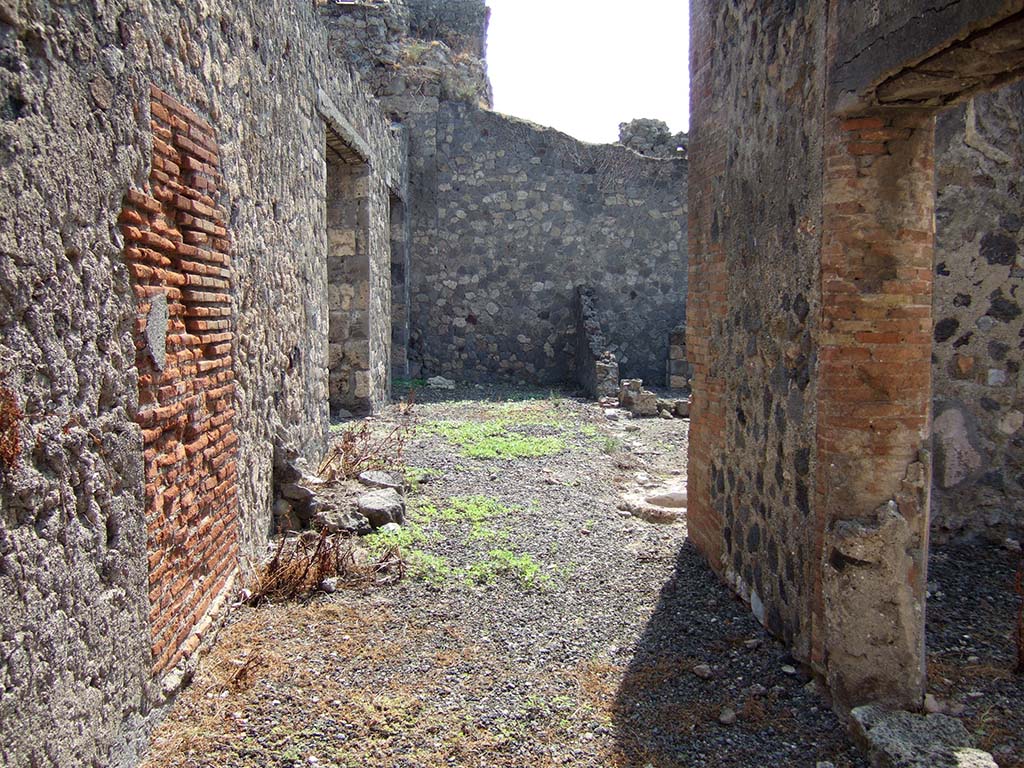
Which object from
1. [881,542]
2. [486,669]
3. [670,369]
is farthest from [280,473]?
[670,369]

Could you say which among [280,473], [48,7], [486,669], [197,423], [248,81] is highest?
[248,81]

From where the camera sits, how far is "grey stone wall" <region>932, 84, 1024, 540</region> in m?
4.69

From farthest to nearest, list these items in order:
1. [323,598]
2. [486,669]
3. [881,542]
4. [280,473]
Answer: [280,473] → [323,598] → [486,669] → [881,542]

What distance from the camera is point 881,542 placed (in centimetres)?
297

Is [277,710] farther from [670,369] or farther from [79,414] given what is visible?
[670,369]

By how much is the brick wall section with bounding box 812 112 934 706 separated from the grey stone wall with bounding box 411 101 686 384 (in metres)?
10.2

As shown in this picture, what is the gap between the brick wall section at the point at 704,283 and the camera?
4461mm

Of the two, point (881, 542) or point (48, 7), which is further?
point (881, 542)

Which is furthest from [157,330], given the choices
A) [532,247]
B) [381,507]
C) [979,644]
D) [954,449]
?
[532,247]

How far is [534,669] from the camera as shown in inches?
136

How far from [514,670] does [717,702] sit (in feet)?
2.75

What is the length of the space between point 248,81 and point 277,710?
3391 millimetres

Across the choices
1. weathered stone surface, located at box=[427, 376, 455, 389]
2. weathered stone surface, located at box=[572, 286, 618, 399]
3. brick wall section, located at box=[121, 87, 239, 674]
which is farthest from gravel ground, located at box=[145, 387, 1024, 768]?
weathered stone surface, located at box=[427, 376, 455, 389]

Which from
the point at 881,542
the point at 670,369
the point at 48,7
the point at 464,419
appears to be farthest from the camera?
the point at 670,369
